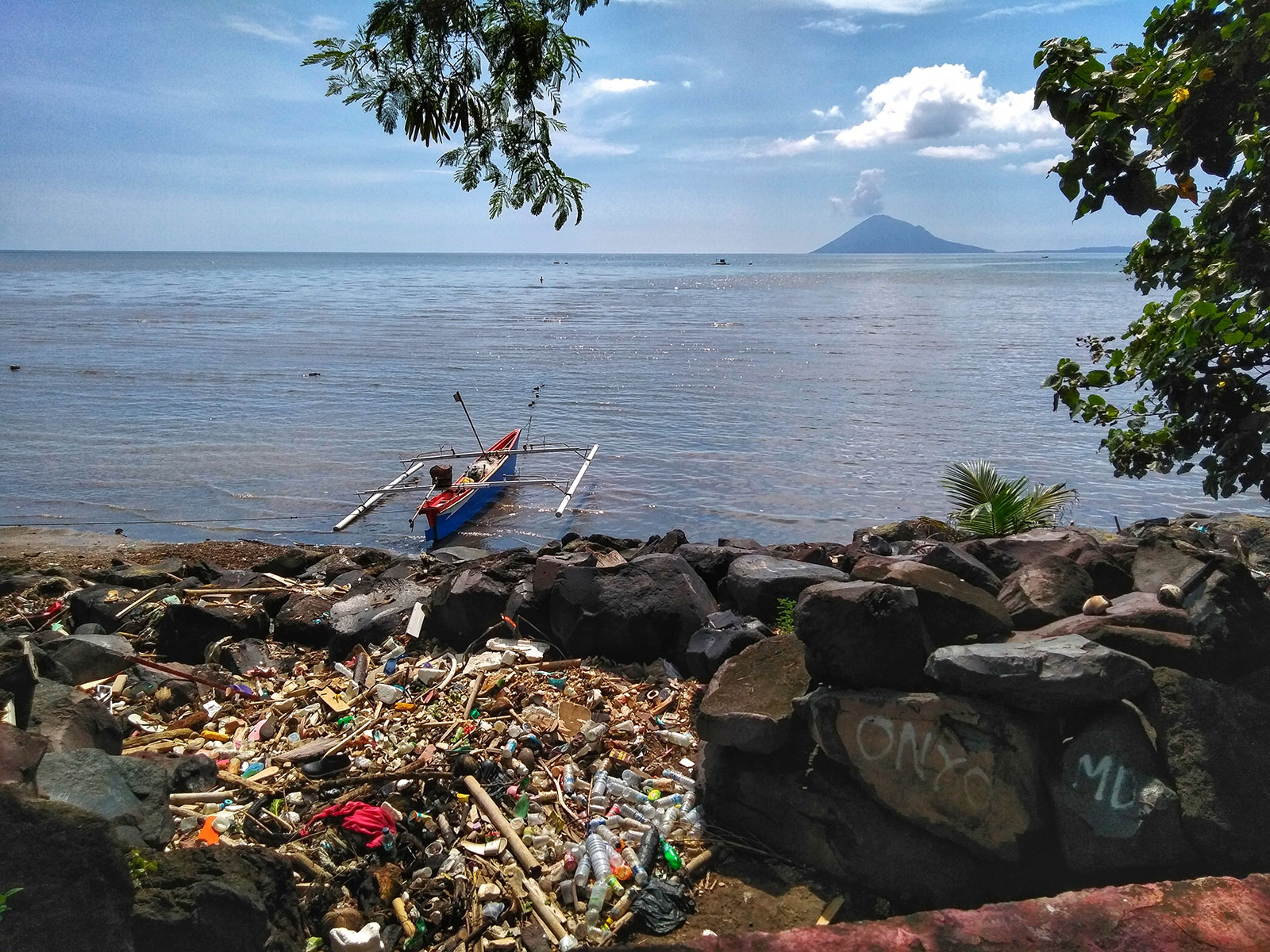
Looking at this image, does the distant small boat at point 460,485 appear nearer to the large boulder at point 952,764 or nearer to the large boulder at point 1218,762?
the large boulder at point 952,764

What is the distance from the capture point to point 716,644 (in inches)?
289

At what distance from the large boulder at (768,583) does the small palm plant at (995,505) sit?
4495 millimetres

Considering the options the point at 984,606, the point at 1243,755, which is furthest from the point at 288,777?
the point at 1243,755

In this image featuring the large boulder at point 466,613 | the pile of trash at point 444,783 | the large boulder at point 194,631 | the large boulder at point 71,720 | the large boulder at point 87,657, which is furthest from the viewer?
the large boulder at point 194,631

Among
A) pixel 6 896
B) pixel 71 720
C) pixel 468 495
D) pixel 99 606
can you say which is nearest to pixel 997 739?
pixel 6 896

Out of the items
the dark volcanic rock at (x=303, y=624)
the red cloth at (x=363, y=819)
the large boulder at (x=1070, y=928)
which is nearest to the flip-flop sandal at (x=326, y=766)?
the red cloth at (x=363, y=819)

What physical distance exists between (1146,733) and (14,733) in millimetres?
5512

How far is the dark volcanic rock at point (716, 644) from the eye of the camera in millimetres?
7250

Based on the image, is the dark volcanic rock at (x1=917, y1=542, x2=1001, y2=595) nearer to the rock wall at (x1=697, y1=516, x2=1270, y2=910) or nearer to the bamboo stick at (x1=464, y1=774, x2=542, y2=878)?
the rock wall at (x1=697, y1=516, x2=1270, y2=910)

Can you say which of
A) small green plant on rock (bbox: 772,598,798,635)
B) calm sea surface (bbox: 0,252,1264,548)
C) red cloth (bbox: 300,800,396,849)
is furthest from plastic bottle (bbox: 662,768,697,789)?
calm sea surface (bbox: 0,252,1264,548)

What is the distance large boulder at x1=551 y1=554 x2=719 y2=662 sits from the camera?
777 centimetres

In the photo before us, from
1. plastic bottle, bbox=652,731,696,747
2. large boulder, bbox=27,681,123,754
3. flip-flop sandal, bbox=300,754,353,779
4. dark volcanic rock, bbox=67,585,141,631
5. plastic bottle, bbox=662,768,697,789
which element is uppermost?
large boulder, bbox=27,681,123,754

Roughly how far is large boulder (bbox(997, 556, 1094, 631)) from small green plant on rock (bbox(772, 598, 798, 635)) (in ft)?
6.33

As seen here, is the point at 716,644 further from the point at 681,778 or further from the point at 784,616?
the point at 681,778
